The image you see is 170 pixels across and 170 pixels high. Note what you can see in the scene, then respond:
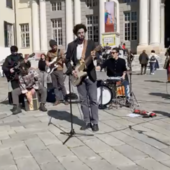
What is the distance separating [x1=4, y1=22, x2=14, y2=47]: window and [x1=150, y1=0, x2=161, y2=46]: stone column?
16.2m

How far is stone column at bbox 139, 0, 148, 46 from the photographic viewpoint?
29.3m

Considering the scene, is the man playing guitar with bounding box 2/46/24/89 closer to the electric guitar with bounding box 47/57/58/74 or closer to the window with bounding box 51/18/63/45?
the electric guitar with bounding box 47/57/58/74

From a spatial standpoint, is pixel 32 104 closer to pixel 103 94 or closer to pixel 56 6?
pixel 103 94

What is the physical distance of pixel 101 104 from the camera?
7.81 metres

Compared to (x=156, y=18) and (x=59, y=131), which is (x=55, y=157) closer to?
(x=59, y=131)

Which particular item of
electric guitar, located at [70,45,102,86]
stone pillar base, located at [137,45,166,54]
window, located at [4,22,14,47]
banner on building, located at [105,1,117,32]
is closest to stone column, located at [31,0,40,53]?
window, located at [4,22,14,47]

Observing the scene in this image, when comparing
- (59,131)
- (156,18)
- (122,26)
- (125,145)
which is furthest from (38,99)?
(122,26)

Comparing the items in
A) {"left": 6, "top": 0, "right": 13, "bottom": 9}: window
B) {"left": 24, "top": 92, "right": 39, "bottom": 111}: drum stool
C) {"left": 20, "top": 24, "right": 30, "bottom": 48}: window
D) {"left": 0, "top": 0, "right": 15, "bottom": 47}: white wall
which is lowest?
{"left": 24, "top": 92, "right": 39, "bottom": 111}: drum stool

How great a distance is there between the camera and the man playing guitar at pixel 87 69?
18.1 ft

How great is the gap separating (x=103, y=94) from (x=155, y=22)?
→ 23.0 m

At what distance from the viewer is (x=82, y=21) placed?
112 feet

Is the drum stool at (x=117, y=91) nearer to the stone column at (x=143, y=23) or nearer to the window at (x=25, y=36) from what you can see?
the stone column at (x=143, y=23)

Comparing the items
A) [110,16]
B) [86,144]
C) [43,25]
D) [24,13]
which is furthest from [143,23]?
[86,144]

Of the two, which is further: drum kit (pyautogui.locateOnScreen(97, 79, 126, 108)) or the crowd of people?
drum kit (pyautogui.locateOnScreen(97, 79, 126, 108))
